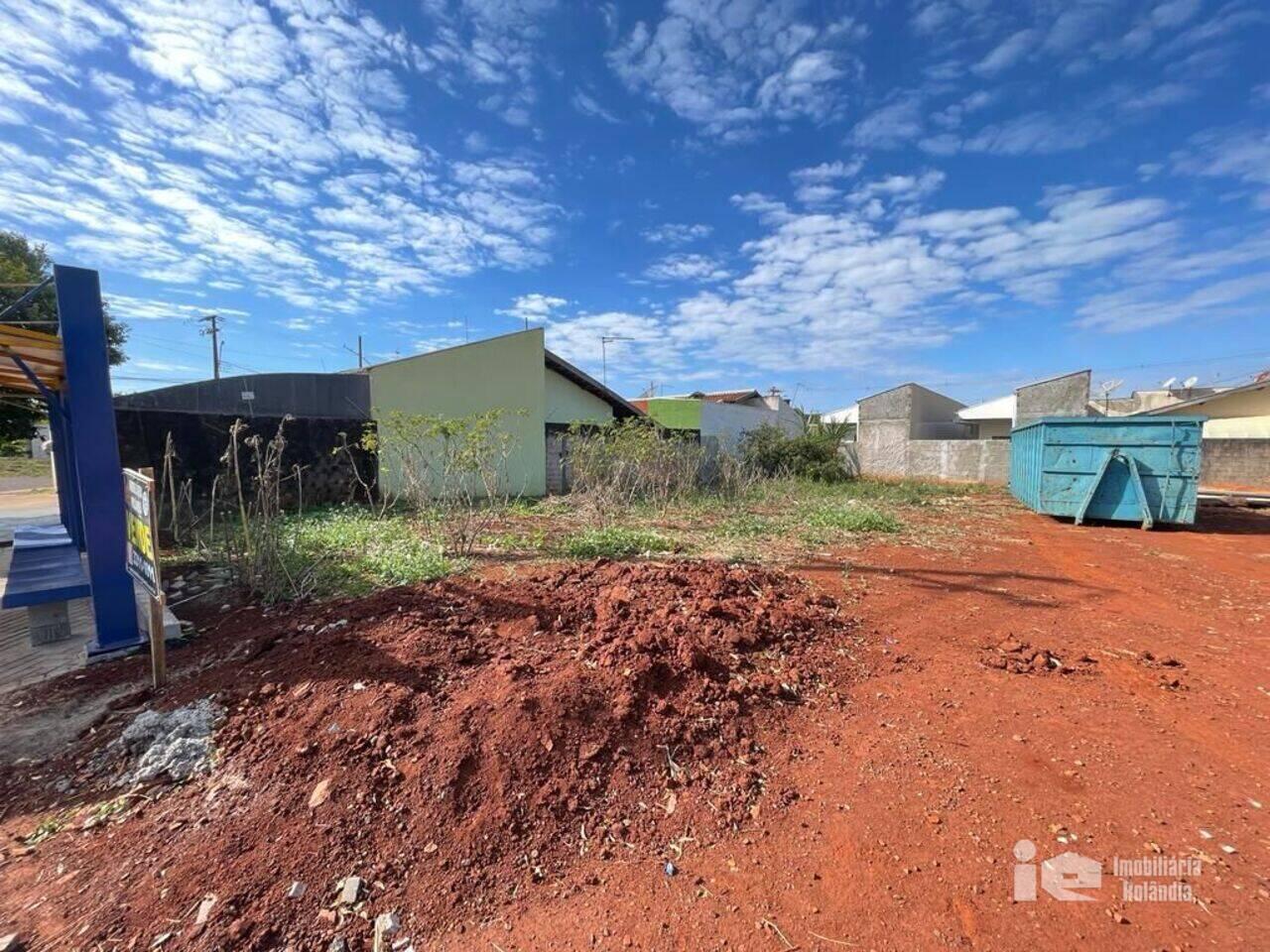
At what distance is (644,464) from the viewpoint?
33.5ft

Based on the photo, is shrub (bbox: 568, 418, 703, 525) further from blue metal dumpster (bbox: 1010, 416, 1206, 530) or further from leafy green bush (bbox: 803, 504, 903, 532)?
blue metal dumpster (bbox: 1010, 416, 1206, 530)

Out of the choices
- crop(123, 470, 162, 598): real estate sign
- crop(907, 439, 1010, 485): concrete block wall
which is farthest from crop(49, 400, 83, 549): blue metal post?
crop(907, 439, 1010, 485): concrete block wall

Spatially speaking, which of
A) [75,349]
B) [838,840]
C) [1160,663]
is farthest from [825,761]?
[75,349]

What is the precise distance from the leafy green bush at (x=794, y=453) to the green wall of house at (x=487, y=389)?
648cm

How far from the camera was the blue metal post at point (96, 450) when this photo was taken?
318 cm

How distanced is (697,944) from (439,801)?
108 cm

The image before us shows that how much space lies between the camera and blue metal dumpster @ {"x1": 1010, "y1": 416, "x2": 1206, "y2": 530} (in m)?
8.42

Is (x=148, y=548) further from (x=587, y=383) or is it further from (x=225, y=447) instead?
(x=587, y=383)

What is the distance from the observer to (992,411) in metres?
23.3

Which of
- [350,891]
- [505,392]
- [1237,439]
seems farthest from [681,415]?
[350,891]

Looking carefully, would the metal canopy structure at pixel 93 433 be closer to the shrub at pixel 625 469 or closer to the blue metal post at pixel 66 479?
the blue metal post at pixel 66 479

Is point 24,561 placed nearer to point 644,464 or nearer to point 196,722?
point 196,722

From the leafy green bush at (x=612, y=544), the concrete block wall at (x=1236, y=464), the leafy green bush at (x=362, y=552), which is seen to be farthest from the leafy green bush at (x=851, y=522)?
the concrete block wall at (x=1236, y=464)

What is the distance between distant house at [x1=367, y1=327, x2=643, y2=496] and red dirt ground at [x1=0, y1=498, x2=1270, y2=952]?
7.58 m
